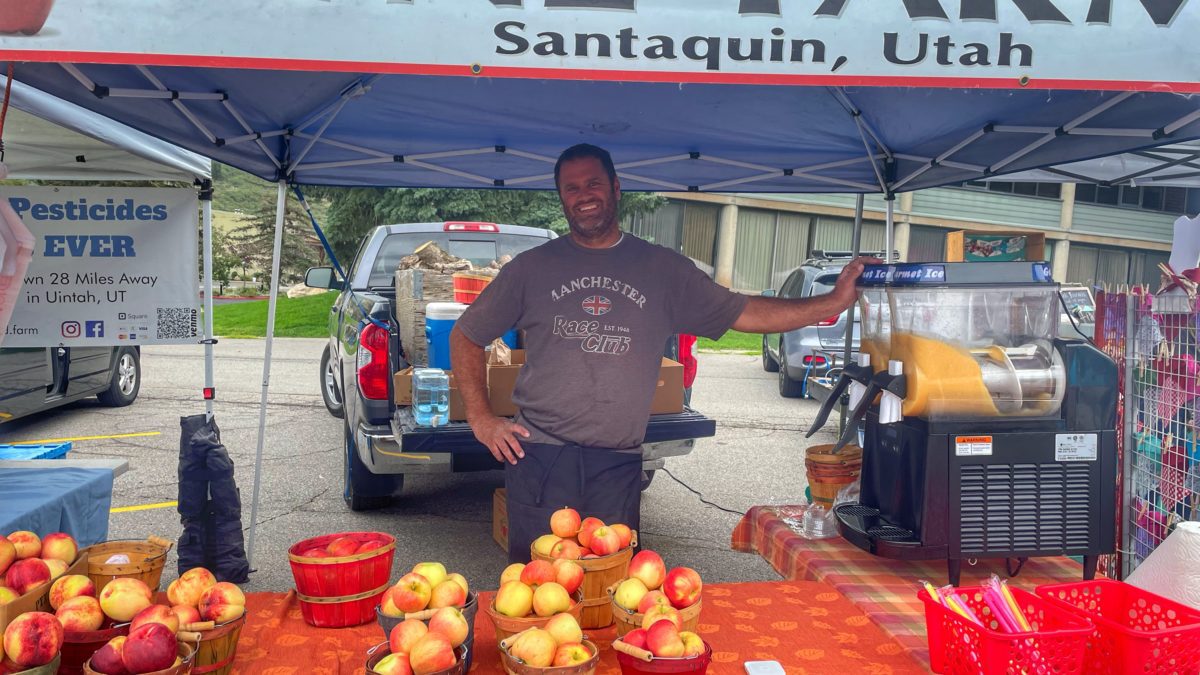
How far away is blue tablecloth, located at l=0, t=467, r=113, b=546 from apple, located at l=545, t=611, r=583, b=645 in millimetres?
2371

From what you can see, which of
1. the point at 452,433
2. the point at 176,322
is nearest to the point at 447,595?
the point at 452,433

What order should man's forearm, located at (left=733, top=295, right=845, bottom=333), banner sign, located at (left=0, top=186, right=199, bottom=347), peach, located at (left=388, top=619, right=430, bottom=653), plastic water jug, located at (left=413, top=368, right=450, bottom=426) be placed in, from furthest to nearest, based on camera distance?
plastic water jug, located at (left=413, top=368, right=450, bottom=426)
banner sign, located at (left=0, top=186, right=199, bottom=347)
man's forearm, located at (left=733, top=295, right=845, bottom=333)
peach, located at (left=388, top=619, right=430, bottom=653)

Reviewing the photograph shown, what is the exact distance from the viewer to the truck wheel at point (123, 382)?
968cm

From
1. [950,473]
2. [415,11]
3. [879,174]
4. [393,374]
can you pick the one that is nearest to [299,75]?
[415,11]

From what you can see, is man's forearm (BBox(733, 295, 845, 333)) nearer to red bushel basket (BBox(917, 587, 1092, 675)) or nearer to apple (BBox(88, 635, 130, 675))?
red bushel basket (BBox(917, 587, 1092, 675))

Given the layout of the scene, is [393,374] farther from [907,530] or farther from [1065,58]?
[1065,58]

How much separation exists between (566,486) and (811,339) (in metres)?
8.30

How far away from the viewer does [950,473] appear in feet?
8.00

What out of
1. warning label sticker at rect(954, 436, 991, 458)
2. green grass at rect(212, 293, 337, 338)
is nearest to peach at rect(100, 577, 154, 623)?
warning label sticker at rect(954, 436, 991, 458)

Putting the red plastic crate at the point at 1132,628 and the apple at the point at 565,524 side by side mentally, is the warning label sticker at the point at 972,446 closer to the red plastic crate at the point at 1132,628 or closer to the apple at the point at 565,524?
the red plastic crate at the point at 1132,628

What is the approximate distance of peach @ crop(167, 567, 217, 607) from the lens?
1.90m

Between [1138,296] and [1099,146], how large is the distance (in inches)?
39.1

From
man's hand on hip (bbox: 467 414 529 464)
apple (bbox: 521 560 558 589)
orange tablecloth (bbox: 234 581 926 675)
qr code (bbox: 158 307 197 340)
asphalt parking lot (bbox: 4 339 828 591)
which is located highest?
qr code (bbox: 158 307 197 340)

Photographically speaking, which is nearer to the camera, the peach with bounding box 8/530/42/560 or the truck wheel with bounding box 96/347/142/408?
the peach with bounding box 8/530/42/560
